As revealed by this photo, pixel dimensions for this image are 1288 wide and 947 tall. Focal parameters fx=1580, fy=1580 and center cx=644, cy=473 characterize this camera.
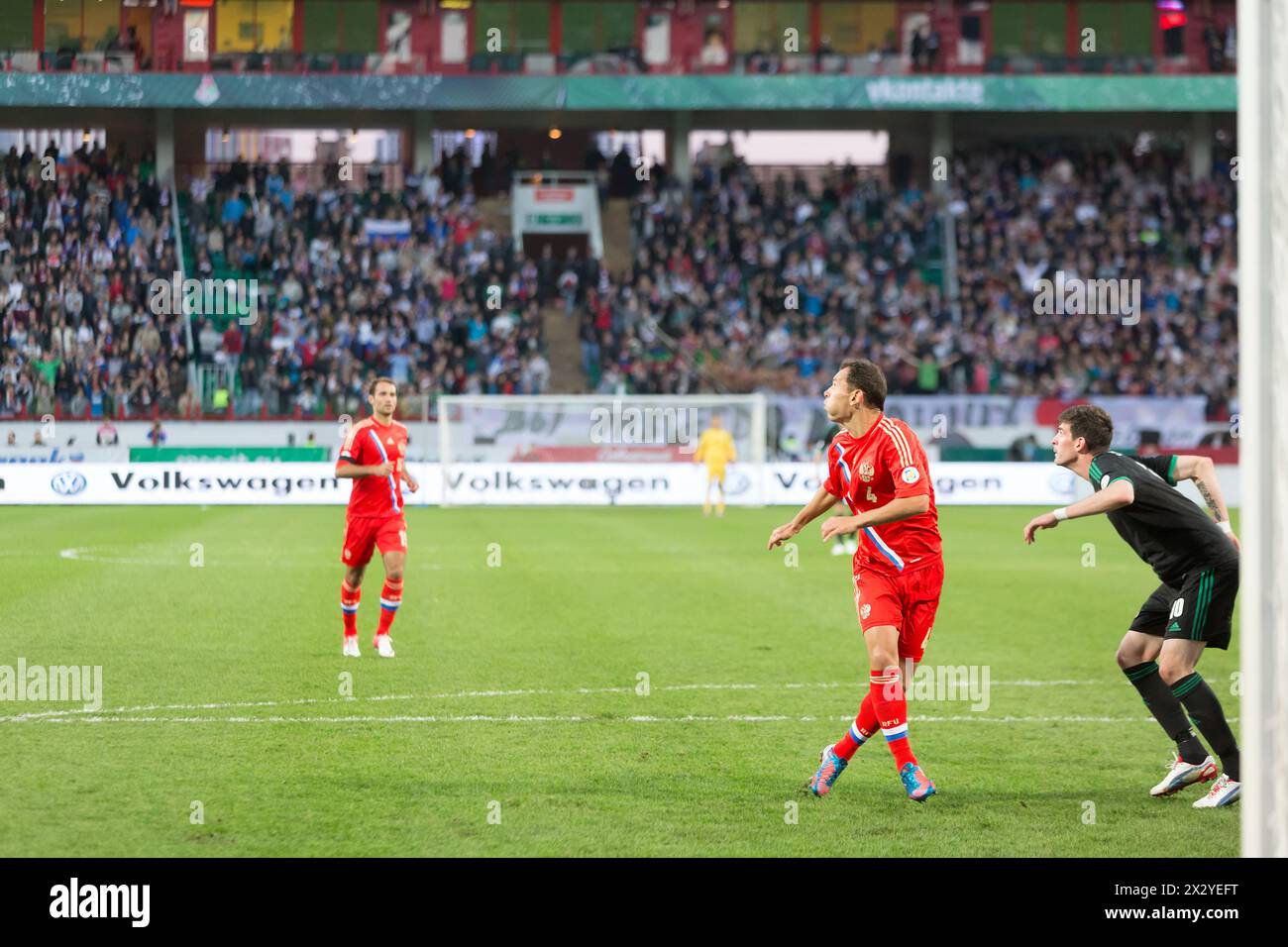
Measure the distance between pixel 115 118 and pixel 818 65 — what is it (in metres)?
19.5

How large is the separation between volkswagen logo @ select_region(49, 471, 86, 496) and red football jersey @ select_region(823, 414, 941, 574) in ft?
82.7

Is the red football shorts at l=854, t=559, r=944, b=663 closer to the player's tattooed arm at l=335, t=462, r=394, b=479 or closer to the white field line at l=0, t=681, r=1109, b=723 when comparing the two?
the white field line at l=0, t=681, r=1109, b=723

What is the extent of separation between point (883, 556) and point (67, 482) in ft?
83.7

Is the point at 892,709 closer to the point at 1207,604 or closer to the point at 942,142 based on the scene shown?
the point at 1207,604

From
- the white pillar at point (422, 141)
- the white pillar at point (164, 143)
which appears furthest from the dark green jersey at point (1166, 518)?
the white pillar at point (164, 143)

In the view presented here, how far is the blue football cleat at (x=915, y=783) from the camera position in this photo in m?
7.53

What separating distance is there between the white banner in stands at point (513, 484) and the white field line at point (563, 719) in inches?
812

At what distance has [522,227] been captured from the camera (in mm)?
44094

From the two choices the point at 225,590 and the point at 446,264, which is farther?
the point at 446,264

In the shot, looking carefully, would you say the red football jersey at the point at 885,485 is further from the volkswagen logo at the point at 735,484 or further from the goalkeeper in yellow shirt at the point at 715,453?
the volkswagen logo at the point at 735,484

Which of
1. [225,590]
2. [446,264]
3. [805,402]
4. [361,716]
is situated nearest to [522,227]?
[446,264]

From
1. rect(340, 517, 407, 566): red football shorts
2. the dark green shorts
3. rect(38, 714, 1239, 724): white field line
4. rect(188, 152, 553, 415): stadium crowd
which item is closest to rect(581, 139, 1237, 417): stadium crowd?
rect(188, 152, 553, 415): stadium crowd

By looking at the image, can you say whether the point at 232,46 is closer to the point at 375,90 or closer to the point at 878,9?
the point at 375,90

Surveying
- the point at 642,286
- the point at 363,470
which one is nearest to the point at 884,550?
the point at 363,470
